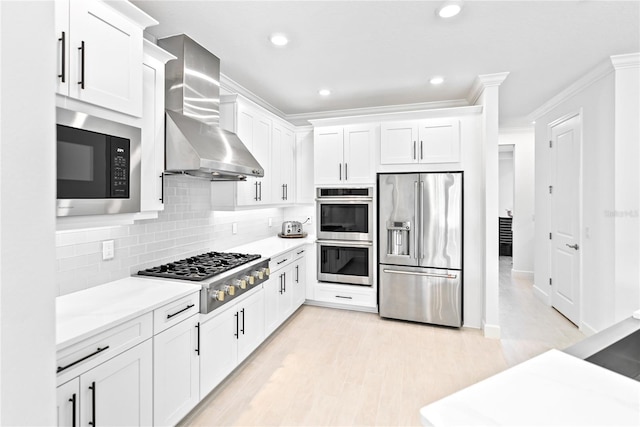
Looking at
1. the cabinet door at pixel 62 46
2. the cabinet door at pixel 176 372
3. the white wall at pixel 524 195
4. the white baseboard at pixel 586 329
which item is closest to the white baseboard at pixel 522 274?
the white wall at pixel 524 195

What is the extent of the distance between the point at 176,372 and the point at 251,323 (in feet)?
2.92

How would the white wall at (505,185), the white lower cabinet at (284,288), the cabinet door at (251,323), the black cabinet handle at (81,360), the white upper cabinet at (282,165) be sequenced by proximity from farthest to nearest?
the white wall at (505,185) → the white upper cabinet at (282,165) → the white lower cabinet at (284,288) → the cabinet door at (251,323) → the black cabinet handle at (81,360)

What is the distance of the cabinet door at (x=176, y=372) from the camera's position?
1760 mm

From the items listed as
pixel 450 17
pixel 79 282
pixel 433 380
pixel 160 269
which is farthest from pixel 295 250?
pixel 450 17

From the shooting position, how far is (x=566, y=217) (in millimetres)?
3814

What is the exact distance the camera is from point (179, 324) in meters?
1.91

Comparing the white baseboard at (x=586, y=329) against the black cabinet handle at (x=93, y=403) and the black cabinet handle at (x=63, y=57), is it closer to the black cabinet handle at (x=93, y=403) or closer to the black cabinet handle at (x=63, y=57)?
the black cabinet handle at (x=93, y=403)

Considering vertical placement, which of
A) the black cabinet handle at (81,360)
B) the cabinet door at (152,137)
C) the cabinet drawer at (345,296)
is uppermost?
the cabinet door at (152,137)

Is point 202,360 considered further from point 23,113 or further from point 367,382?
point 23,113

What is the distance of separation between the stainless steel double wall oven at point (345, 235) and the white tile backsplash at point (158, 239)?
3.05 feet

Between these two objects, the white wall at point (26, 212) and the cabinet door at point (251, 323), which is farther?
the cabinet door at point (251, 323)

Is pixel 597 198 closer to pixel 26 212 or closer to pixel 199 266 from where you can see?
pixel 199 266

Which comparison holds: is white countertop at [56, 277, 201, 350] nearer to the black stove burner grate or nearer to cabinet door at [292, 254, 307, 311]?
the black stove burner grate

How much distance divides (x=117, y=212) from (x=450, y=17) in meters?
2.46
